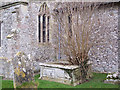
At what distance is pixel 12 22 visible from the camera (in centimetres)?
905

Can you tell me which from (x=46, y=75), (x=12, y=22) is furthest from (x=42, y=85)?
(x=12, y=22)

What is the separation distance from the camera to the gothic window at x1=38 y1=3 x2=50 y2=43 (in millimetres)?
9727

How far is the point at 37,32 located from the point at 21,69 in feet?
15.9

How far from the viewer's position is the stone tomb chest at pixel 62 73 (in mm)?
6230

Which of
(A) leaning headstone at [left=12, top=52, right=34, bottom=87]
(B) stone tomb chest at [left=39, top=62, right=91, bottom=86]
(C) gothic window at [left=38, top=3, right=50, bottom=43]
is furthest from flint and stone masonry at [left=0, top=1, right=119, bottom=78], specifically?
(A) leaning headstone at [left=12, top=52, right=34, bottom=87]

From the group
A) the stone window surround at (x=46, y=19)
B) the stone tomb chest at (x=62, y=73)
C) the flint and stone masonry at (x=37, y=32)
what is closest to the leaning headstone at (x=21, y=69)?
the stone tomb chest at (x=62, y=73)

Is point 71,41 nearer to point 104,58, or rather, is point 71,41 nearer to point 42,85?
point 42,85

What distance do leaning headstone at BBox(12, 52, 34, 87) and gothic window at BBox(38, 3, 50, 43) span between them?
4509 millimetres

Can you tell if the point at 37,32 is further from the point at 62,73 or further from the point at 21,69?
the point at 21,69

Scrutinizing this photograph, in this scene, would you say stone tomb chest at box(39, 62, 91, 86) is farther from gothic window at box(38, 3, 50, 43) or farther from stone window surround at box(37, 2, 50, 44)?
gothic window at box(38, 3, 50, 43)

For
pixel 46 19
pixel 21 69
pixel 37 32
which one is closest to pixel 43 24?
pixel 46 19

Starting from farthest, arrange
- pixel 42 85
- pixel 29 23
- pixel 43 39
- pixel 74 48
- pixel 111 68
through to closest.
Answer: pixel 43 39, pixel 29 23, pixel 111 68, pixel 74 48, pixel 42 85

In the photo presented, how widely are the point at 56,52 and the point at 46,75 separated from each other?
132 inches

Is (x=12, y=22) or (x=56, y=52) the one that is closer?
(x=12, y=22)
